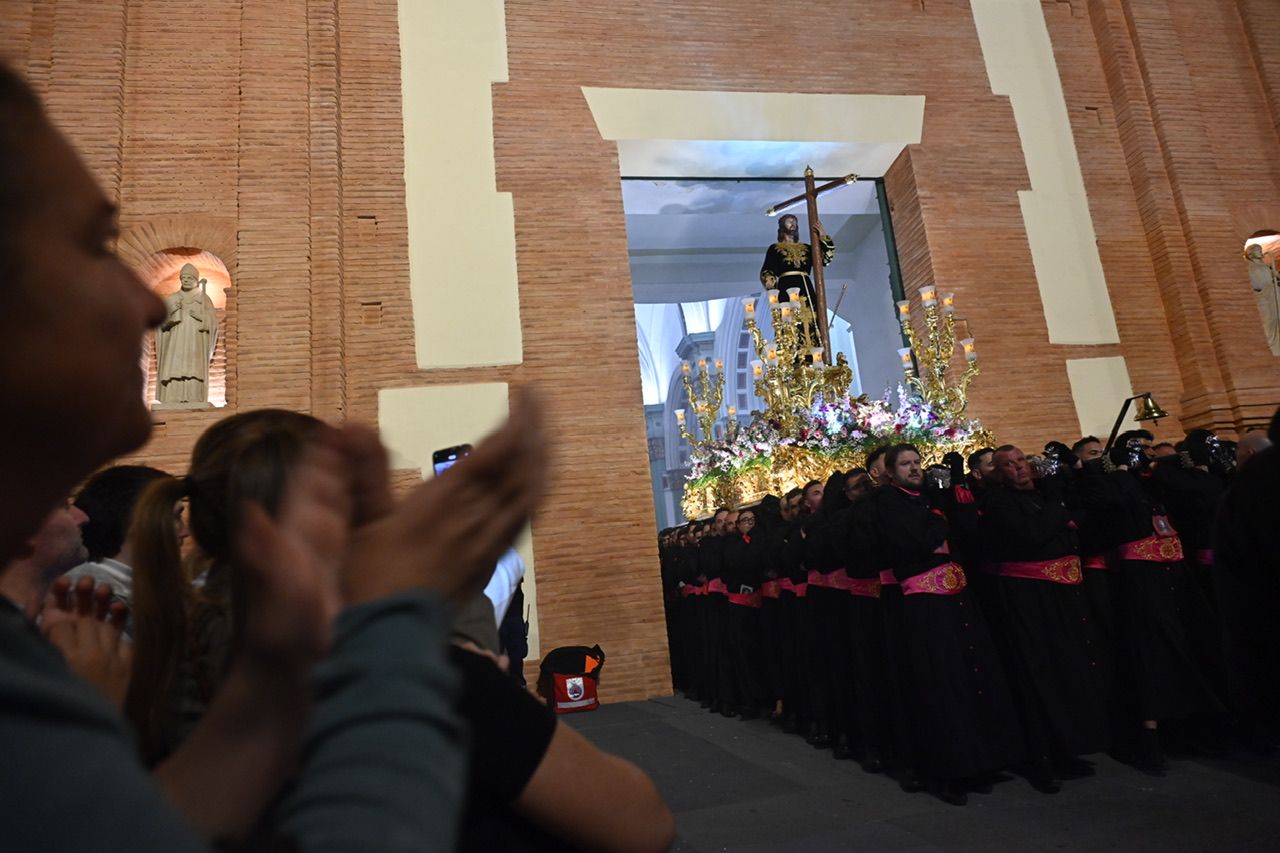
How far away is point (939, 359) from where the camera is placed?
32.2 feet

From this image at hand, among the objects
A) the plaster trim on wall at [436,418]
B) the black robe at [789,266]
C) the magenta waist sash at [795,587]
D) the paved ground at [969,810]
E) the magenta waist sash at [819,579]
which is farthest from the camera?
the black robe at [789,266]

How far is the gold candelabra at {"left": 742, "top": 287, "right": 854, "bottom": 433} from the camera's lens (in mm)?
9711

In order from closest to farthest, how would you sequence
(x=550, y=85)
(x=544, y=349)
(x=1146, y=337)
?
1. (x=544, y=349)
2. (x=550, y=85)
3. (x=1146, y=337)

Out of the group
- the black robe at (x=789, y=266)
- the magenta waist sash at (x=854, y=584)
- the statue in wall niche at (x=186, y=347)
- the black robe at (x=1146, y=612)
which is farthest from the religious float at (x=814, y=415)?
the statue in wall niche at (x=186, y=347)

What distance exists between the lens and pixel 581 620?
29.8 feet

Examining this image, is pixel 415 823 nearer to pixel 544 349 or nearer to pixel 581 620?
pixel 581 620

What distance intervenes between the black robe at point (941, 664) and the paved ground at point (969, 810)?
276 mm

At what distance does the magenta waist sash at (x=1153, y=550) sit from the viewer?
5539 mm

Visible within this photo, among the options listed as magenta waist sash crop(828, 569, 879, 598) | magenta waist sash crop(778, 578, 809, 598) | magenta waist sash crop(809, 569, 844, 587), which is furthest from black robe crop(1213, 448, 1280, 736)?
magenta waist sash crop(778, 578, 809, 598)

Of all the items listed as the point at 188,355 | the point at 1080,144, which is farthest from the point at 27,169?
the point at 1080,144

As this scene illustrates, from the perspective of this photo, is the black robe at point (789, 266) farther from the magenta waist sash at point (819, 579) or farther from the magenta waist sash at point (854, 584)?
the magenta waist sash at point (854, 584)

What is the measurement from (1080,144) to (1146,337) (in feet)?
9.37

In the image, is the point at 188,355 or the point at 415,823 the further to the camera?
the point at 188,355

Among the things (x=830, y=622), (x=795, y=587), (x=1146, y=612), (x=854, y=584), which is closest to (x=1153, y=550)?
(x=1146, y=612)
